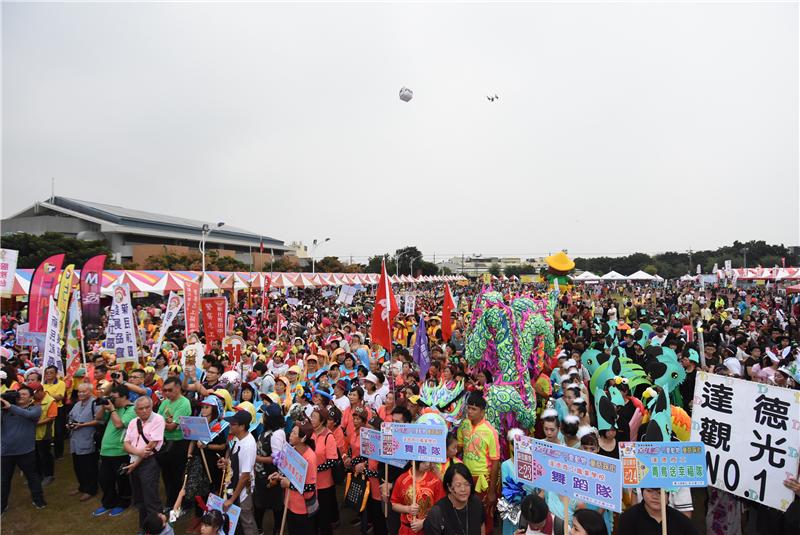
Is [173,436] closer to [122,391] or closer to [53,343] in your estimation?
[122,391]

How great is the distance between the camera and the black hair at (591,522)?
2.71 metres

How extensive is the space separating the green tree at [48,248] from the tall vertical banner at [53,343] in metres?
31.2

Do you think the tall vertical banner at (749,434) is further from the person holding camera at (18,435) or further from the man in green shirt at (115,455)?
the person holding camera at (18,435)

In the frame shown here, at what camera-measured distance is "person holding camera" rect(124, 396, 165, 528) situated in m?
5.02

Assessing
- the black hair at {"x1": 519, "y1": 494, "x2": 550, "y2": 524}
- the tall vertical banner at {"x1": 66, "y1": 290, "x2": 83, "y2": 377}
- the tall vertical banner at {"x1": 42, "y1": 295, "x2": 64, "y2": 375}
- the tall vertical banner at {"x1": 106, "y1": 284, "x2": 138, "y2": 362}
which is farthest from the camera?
the tall vertical banner at {"x1": 106, "y1": 284, "x2": 138, "y2": 362}

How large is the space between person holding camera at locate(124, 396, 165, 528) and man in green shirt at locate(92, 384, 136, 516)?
2.38ft

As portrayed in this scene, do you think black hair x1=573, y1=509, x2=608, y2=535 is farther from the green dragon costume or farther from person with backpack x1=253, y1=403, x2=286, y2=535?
person with backpack x1=253, y1=403, x2=286, y2=535

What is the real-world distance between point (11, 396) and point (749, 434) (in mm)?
8003

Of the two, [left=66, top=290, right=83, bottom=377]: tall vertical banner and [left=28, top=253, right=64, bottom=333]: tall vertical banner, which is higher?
[left=28, top=253, right=64, bottom=333]: tall vertical banner

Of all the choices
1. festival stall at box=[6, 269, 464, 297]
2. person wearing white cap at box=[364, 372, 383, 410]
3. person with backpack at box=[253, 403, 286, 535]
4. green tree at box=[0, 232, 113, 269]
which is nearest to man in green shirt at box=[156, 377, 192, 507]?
person with backpack at box=[253, 403, 286, 535]

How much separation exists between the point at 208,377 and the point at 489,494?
4.26 m

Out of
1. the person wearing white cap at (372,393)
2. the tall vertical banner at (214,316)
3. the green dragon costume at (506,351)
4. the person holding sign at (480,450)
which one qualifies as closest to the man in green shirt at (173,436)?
the person wearing white cap at (372,393)

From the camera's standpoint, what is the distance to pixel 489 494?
174 inches

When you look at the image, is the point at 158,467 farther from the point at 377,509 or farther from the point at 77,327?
the point at 77,327
